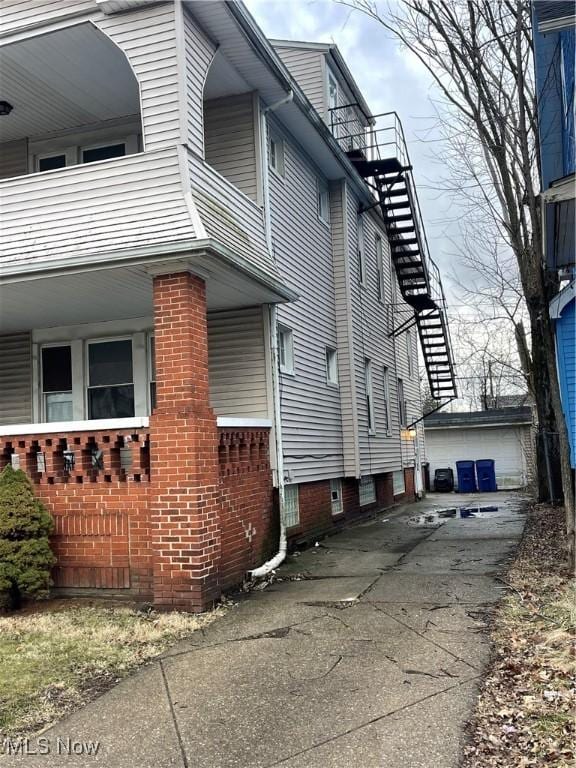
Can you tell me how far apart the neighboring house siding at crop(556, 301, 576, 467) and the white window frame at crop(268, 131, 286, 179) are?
201 inches

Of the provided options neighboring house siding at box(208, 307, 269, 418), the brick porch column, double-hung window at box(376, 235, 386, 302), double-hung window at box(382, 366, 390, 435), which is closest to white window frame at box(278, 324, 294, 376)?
neighboring house siding at box(208, 307, 269, 418)

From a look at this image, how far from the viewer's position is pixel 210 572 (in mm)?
7277

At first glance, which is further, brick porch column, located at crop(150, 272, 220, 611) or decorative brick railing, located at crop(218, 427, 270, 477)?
decorative brick railing, located at crop(218, 427, 270, 477)

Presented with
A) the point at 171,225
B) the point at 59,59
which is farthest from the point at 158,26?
the point at 171,225

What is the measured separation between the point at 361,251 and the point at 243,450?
7822 millimetres

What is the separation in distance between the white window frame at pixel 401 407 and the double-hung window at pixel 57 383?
10162mm

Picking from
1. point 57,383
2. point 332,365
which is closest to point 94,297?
point 57,383

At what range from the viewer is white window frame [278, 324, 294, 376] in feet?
35.3

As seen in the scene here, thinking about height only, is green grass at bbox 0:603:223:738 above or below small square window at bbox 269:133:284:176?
below

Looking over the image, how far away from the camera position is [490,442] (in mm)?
27500

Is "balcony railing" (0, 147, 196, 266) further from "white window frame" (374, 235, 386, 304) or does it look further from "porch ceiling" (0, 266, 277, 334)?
"white window frame" (374, 235, 386, 304)

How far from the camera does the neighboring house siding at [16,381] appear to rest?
1093cm

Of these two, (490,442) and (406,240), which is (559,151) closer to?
(406,240)

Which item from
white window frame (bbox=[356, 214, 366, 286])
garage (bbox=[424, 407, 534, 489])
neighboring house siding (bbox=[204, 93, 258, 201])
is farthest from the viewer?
garage (bbox=[424, 407, 534, 489])
